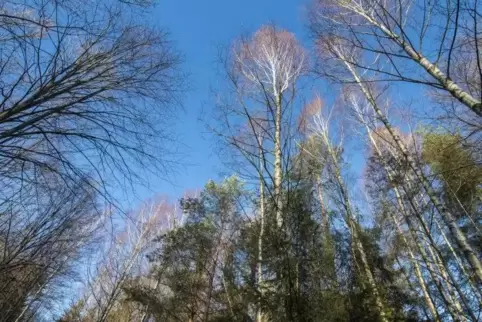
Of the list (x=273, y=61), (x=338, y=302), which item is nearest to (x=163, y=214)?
(x=273, y=61)

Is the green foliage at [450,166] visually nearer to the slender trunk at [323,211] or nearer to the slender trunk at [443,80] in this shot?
the slender trunk at [323,211]

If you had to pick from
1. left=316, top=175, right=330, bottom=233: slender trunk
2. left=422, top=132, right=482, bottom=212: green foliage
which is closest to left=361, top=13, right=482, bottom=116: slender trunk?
left=316, top=175, right=330, bottom=233: slender trunk

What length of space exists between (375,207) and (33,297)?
11.0 metres

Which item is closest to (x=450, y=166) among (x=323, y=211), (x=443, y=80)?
(x=323, y=211)

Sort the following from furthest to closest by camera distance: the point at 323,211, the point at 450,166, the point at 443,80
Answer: the point at 450,166, the point at 323,211, the point at 443,80

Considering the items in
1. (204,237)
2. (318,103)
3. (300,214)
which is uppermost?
(318,103)

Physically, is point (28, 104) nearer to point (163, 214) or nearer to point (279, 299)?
point (279, 299)

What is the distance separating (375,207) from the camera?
36.3ft

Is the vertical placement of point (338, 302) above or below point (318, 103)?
below

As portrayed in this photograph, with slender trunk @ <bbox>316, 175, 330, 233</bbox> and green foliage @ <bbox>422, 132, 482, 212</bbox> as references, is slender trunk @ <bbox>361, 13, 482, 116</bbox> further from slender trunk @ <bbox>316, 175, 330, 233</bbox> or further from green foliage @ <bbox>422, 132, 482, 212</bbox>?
green foliage @ <bbox>422, 132, 482, 212</bbox>

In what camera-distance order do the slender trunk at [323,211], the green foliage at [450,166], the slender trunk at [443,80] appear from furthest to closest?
1. the green foliage at [450,166]
2. the slender trunk at [323,211]
3. the slender trunk at [443,80]

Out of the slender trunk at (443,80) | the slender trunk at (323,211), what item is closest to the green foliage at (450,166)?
the slender trunk at (323,211)

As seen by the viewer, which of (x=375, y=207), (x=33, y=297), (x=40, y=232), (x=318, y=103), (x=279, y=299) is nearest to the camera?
(x=279, y=299)

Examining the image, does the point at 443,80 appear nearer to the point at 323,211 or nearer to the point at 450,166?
the point at 323,211
